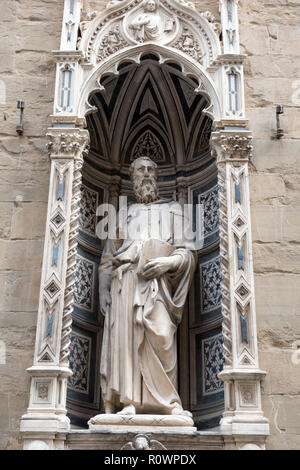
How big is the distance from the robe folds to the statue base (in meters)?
0.23

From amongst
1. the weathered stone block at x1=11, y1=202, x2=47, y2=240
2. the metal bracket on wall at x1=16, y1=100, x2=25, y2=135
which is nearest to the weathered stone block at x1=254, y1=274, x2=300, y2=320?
the weathered stone block at x1=11, y1=202, x2=47, y2=240

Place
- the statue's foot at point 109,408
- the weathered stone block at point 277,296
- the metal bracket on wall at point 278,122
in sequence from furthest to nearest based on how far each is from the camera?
the metal bracket on wall at point 278,122
the weathered stone block at point 277,296
the statue's foot at point 109,408

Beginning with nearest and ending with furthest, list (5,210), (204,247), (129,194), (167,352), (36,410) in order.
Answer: (36,410), (167,352), (5,210), (204,247), (129,194)

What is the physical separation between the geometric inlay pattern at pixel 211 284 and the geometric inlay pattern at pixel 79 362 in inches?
56.1

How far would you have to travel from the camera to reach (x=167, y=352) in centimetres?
752

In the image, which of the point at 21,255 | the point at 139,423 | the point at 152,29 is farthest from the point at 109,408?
the point at 152,29

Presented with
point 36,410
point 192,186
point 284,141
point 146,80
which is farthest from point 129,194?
point 36,410

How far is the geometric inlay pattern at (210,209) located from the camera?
8797mm

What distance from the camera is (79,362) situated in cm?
825

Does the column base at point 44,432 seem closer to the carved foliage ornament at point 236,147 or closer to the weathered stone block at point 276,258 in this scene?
the weathered stone block at point 276,258

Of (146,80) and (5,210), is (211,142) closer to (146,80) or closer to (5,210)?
(146,80)

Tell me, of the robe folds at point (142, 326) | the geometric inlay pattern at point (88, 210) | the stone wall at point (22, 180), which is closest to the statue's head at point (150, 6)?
the stone wall at point (22, 180)

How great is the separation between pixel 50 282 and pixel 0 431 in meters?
1.54

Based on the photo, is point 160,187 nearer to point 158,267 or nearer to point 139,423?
point 158,267
